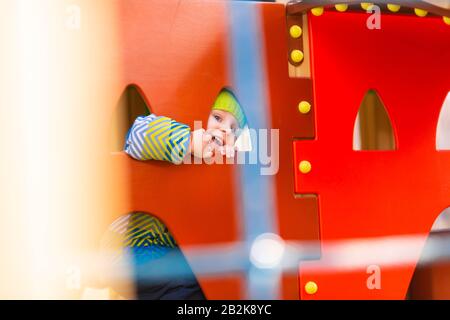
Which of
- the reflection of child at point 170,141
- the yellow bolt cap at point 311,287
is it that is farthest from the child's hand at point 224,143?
the yellow bolt cap at point 311,287

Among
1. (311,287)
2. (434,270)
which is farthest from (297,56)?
(434,270)

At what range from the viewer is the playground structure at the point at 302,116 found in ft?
2.53

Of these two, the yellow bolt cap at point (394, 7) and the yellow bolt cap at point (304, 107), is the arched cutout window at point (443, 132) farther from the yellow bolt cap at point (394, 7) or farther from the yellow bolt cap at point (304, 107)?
the yellow bolt cap at point (304, 107)

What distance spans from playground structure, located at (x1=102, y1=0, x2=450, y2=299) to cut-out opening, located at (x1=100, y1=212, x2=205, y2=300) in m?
0.05

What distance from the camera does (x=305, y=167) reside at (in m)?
0.82

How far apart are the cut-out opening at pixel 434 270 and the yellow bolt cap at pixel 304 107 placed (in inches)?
16.0

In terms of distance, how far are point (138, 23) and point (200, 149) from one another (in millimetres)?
204

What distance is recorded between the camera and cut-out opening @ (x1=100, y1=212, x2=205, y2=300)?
798mm

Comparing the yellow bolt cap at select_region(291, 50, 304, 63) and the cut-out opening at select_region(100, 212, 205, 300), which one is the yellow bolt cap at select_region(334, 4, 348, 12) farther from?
the cut-out opening at select_region(100, 212, 205, 300)

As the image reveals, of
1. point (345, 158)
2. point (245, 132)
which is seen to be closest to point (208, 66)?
point (245, 132)

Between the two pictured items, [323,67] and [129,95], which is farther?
[129,95]

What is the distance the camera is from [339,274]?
2.75 feet

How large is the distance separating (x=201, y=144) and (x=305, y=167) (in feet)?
0.57
